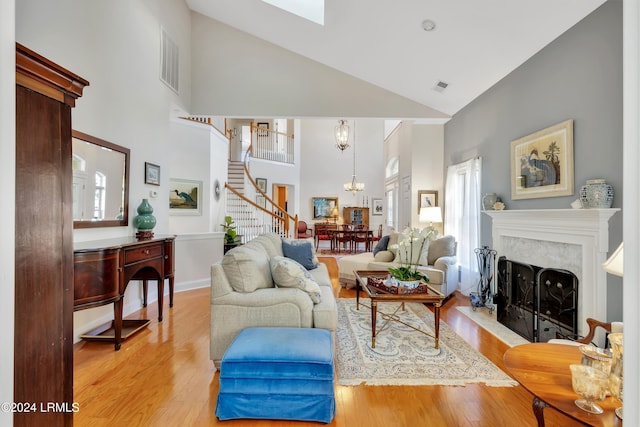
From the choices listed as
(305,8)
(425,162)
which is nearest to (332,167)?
(425,162)

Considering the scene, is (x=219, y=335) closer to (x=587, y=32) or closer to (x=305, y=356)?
(x=305, y=356)

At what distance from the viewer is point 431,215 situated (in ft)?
18.0

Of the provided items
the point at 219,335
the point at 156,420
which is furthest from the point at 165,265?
the point at 156,420

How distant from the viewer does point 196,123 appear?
5.70 m

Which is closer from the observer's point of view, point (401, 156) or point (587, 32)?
point (587, 32)

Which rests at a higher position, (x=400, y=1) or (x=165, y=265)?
(x=400, y=1)

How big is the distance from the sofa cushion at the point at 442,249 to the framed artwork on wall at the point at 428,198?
3.75ft

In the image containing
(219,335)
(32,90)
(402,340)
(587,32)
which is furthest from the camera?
(402,340)

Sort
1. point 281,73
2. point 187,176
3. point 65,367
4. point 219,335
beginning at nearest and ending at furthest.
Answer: point 65,367 → point 219,335 → point 281,73 → point 187,176

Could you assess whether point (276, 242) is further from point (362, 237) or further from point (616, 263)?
point (362, 237)

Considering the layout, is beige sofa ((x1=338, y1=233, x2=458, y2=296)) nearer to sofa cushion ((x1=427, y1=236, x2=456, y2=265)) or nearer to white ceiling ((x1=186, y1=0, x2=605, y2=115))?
sofa cushion ((x1=427, y1=236, x2=456, y2=265))

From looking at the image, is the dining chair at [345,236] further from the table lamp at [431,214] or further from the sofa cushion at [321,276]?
the sofa cushion at [321,276]

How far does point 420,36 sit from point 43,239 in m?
4.03

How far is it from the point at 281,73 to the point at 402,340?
4498 millimetres
